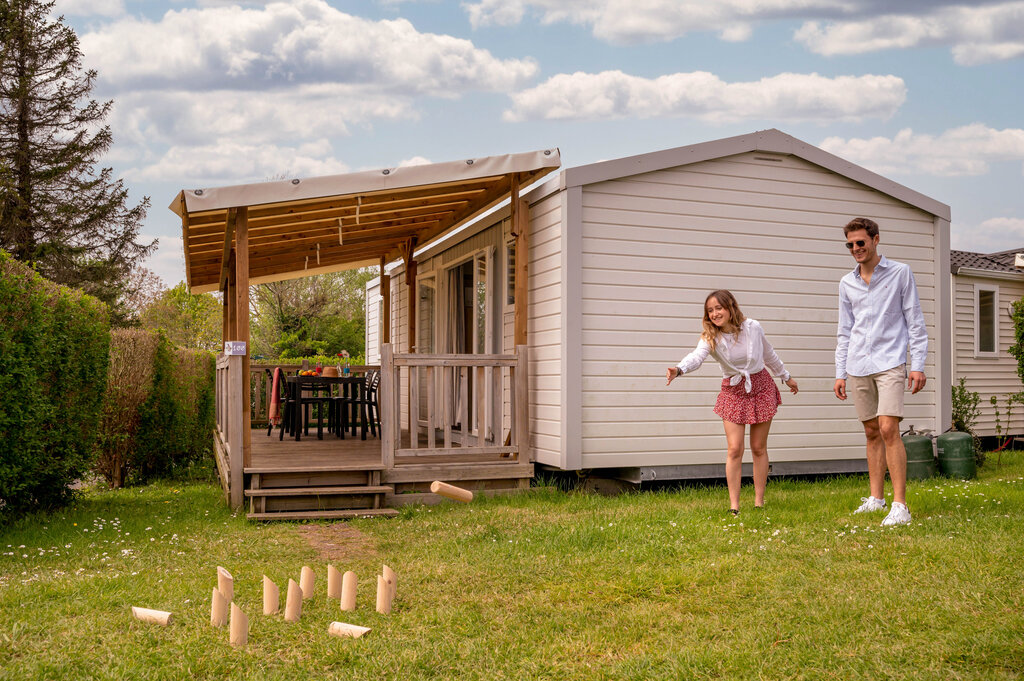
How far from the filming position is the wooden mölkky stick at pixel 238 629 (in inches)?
131

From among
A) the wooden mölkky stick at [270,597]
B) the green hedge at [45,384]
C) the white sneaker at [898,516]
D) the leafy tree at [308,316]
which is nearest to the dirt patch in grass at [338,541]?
the wooden mölkky stick at [270,597]

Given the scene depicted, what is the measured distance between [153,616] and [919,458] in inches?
267

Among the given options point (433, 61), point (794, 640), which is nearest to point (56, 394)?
point (794, 640)

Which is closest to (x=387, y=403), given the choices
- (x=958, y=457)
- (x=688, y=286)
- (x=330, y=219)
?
(x=330, y=219)

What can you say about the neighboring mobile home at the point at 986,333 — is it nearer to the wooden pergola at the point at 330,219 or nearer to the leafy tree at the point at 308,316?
the wooden pergola at the point at 330,219

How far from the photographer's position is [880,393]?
5012 millimetres

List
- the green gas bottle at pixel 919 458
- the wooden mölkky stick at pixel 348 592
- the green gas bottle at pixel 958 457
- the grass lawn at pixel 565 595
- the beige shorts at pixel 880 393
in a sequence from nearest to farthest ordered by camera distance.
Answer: the grass lawn at pixel 565 595
the wooden mölkky stick at pixel 348 592
the beige shorts at pixel 880 393
the green gas bottle at pixel 919 458
the green gas bottle at pixel 958 457

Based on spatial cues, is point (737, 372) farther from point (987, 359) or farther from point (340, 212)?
point (987, 359)

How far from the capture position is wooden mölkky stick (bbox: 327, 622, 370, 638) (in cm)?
340

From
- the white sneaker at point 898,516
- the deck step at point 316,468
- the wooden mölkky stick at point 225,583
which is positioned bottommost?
the wooden mölkky stick at point 225,583

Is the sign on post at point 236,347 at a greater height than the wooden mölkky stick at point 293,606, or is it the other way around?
the sign on post at point 236,347

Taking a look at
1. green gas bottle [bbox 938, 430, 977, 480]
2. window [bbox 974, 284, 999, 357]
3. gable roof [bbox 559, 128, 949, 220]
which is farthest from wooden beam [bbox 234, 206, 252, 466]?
window [bbox 974, 284, 999, 357]

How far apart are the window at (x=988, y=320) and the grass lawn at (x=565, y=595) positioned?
7904mm

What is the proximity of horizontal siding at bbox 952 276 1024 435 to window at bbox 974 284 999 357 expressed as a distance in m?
0.06
